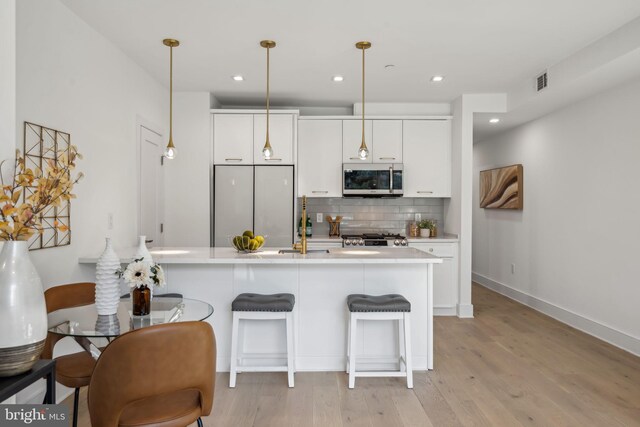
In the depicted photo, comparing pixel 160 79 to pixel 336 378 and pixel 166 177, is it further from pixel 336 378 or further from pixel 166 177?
pixel 336 378

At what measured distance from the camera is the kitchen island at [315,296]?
3.38 meters

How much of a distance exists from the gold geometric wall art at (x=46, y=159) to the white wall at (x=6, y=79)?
933 millimetres

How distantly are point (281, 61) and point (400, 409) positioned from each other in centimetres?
308

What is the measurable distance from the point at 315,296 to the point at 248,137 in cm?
253

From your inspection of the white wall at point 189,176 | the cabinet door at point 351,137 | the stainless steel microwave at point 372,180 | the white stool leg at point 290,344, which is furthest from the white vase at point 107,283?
the cabinet door at point 351,137

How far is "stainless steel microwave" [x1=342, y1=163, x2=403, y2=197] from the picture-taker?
17.7ft

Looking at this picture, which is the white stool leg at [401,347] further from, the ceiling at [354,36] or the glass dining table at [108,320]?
the ceiling at [354,36]

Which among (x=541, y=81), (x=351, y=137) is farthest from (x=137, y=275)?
(x=541, y=81)

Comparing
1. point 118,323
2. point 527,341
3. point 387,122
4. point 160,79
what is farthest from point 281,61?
point 527,341

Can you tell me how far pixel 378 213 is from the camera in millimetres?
5938

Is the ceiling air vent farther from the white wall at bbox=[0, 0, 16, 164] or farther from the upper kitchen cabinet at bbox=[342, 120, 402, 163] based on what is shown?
the white wall at bbox=[0, 0, 16, 164]

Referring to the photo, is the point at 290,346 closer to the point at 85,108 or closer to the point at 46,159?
the point at 46,159

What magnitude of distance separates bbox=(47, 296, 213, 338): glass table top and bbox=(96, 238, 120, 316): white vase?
0.14 feet

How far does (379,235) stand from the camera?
5.50 m
